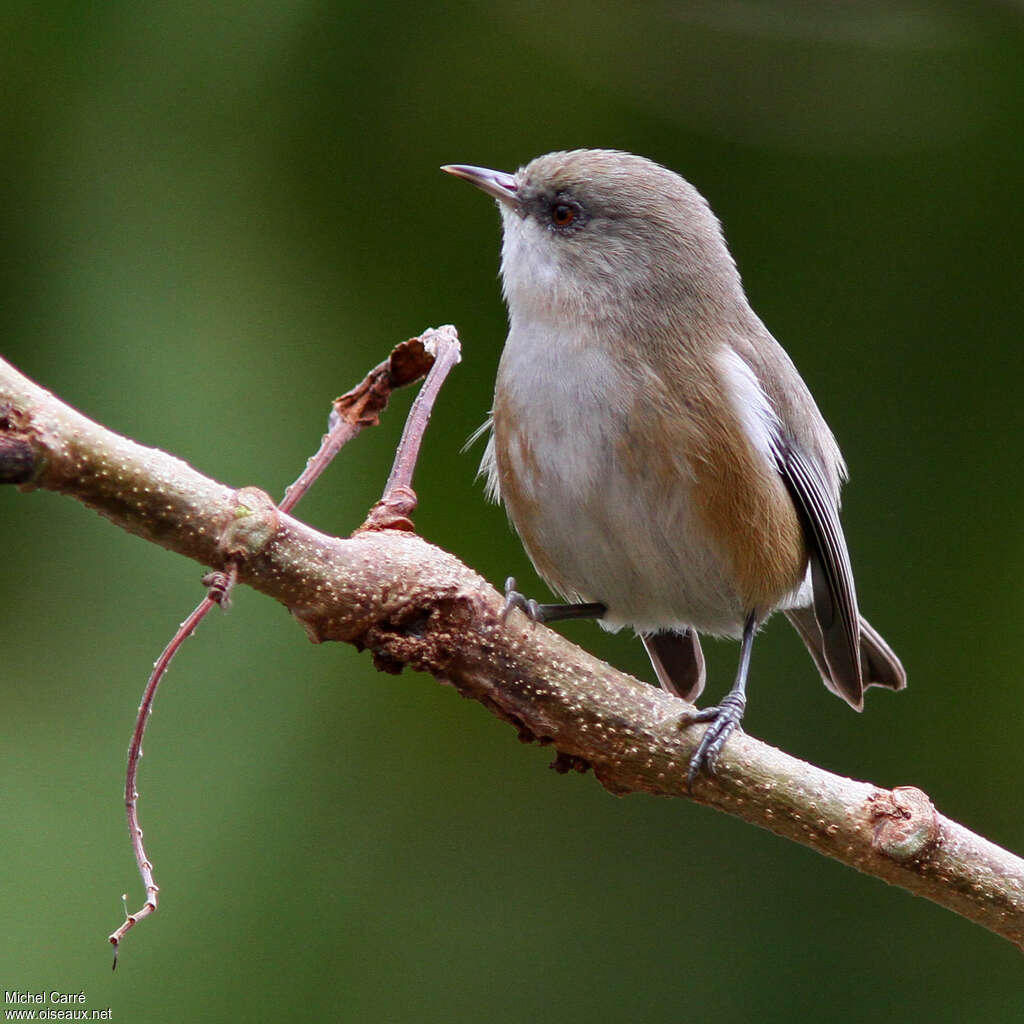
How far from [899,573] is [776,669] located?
0.49 m

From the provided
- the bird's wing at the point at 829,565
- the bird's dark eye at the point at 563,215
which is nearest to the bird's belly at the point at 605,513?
the bird's wing at the point at 829,565

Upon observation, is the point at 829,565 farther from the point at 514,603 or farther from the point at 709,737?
the point at 514,603

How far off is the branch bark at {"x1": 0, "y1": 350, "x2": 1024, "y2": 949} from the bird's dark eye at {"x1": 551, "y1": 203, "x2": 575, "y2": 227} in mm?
1381

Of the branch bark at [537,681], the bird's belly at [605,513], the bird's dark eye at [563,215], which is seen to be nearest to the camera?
the branch bark at [537,681]

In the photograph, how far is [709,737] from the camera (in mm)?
2061

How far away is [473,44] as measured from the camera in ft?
13.1

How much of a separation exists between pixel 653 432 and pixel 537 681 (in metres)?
0.90

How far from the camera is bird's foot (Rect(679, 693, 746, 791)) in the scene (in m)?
2.06

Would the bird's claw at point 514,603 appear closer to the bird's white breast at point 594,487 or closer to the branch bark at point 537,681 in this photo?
the branch bark at point 537,681

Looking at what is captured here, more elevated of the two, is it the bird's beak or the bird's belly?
the bird's beak

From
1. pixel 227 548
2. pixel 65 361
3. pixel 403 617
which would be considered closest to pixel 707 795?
pixel 403 617

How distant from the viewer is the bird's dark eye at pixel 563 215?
10.4ft

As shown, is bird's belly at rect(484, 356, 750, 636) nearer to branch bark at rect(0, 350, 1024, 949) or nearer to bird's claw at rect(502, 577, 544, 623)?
bird's claw at rect(502, 577, 544, 623)

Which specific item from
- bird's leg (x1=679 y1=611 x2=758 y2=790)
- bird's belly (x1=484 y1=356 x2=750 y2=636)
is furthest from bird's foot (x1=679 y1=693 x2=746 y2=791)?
bird's belly (x1=484 y1=356 x2=750 y2=636)
